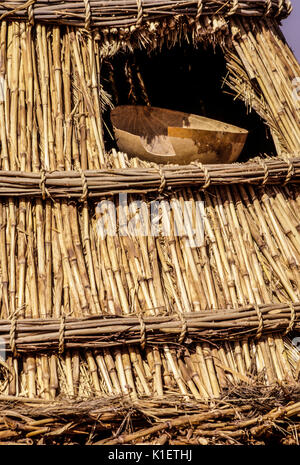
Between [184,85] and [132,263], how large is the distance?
2.17m

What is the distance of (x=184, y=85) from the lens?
4516 millimetres

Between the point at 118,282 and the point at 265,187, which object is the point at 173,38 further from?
the point at 118,282

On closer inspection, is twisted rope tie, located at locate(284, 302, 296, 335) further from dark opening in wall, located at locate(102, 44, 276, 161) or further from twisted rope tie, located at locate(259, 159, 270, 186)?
dark opening in wall, located at locate(102, 44, 276, 161)

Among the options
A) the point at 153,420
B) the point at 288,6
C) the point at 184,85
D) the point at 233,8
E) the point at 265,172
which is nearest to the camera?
the point at 153,420

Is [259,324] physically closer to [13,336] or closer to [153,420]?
[153,420]

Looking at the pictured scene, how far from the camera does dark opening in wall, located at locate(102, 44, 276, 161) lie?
4.15 metres

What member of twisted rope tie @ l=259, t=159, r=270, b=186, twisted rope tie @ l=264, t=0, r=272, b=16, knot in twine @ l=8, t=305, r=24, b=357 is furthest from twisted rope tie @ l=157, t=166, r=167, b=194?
twisted rope tie @ l=264, t=0, r=272, b=16

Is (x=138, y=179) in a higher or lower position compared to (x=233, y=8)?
lower

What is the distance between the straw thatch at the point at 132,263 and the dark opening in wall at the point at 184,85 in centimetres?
80

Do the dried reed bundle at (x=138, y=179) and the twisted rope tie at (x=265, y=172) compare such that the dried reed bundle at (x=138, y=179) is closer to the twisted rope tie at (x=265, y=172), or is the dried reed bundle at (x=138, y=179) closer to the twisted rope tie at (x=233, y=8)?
the twisted rope tie at (x=265, y=172)

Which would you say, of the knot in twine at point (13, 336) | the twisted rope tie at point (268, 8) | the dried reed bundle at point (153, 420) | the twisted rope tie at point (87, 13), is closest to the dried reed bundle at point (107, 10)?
the twisted rope tie at point (87, 13)

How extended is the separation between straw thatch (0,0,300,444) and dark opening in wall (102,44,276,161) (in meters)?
0.80

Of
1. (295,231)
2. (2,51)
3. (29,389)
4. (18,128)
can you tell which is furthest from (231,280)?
(2,51)

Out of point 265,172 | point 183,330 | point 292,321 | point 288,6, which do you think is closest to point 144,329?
point 183,330
